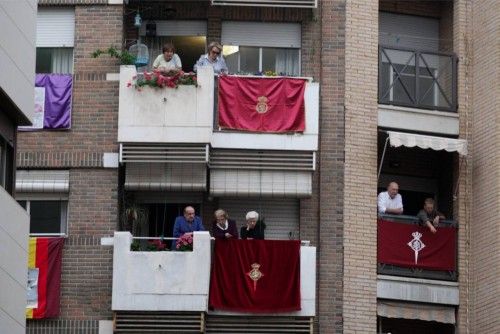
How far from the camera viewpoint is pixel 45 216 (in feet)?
135

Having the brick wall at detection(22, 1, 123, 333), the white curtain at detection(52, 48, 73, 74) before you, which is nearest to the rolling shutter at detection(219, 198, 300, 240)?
the brick wall at detection(22, 1, 123, 333)

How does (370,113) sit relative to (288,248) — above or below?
above

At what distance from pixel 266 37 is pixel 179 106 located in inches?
131

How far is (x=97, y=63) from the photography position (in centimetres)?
4134

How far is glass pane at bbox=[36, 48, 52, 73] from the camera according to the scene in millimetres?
41812

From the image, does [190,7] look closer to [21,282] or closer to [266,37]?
[266,37]

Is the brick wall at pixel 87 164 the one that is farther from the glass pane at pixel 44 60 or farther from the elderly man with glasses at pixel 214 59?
the elderly man with glasses at pixel 214 59

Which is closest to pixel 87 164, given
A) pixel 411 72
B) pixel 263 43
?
pixel 263 43

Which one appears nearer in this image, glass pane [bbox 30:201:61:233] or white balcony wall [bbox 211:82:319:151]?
white balcony wall [bbox 211:82:319:151]

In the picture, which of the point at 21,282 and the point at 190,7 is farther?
the point at 190,7

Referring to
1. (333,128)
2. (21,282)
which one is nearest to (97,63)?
(333,128)

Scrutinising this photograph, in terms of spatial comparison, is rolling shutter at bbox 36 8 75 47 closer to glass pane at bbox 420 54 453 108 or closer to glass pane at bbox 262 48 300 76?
glass pane at bbox 262 48 300 76

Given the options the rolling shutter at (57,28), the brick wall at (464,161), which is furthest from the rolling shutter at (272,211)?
the rolling shutter at (57,28)

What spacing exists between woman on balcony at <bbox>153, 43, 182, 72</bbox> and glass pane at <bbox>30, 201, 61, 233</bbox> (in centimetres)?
377
